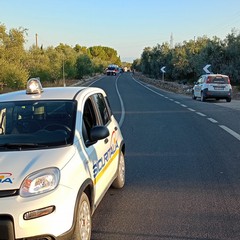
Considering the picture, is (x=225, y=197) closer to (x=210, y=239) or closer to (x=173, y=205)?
(x=173, y=205)

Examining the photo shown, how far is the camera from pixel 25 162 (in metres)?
3.61

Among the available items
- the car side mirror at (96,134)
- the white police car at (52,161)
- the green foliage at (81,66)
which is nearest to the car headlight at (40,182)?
the white police car at (52,161)

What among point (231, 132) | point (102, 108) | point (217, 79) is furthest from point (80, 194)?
point (217, 79)

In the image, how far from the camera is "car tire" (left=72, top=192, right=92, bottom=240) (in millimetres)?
3611

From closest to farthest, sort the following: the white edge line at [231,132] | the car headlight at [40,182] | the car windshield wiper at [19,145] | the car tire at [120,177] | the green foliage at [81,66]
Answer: the car headlight at [40,182]
the car windshield wiper at [19,145]
the car tire at [120,177]
the white edge line at [231,132]
the green foliage at [81,66]

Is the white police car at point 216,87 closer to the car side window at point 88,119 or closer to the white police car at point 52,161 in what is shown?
the white police car at point 52,161

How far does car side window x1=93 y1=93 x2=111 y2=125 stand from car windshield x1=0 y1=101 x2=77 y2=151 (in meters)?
0.79

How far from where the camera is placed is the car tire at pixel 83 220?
3.61 m

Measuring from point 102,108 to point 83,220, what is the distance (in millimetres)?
2078

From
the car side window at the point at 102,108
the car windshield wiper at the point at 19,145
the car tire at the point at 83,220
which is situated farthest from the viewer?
the car side window at the point at 102,108

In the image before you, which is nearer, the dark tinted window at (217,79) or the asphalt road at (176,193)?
the asphalt road at (176,193)

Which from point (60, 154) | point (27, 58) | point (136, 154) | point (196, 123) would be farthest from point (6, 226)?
point (27, 58)

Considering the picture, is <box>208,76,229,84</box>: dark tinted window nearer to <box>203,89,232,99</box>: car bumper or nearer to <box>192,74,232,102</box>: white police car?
<box>192,74,232,102</box>: white police car

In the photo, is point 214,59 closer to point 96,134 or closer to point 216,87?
point 216,87
